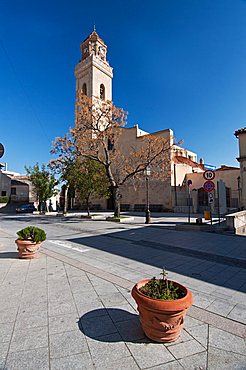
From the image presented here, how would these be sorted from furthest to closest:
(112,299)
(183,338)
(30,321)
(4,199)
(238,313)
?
(4,199) < (112,299) < (238,313) < (30,321) < (183,338)

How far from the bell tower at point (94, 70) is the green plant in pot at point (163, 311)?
3445 centimetres

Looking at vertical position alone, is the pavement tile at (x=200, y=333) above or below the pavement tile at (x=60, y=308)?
below

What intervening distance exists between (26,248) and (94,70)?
1380 inches

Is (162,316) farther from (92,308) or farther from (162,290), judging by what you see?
(92,308)

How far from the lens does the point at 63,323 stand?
2.95 meters

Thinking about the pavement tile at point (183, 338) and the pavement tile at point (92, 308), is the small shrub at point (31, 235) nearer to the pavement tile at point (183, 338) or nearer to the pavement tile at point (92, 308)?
the pavement tile at point (92, 308)

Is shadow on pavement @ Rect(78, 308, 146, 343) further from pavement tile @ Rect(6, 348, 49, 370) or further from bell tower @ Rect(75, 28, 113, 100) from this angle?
bell tower @ Rect(75, 28, 113, 100)

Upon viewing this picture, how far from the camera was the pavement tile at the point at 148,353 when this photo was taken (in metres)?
2.22

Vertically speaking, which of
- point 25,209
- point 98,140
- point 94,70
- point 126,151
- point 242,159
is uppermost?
point 94,70

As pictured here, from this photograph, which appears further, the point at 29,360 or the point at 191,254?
the point at 191,254

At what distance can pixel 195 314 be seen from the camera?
10.6 ft

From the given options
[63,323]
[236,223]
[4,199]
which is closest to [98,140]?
[236,223]

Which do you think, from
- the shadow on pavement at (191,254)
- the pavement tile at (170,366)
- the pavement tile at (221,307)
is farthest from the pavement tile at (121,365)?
the shadow on pavement at (191,254)

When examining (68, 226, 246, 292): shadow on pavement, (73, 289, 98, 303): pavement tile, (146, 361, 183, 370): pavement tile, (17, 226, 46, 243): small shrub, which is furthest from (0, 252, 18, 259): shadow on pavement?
(146, 361, 183, 370): pavement tile
